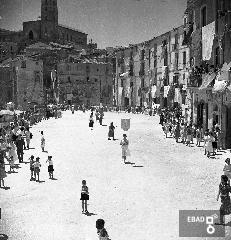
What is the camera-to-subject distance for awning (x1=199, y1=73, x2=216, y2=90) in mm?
27267

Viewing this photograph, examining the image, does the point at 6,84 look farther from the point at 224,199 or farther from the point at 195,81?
the point at 224,199

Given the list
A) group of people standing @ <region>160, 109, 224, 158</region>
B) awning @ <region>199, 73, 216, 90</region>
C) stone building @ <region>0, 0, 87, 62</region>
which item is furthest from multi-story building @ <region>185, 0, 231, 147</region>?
stone building @ <region>0, 0, 87, 62</region>

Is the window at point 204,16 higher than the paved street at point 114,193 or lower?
higher

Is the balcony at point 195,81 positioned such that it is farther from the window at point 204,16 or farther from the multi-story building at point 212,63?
the window at point 204,16

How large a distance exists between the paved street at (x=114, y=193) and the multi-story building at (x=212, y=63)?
3723 millimetres

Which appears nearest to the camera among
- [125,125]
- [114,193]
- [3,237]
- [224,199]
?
[3,237]

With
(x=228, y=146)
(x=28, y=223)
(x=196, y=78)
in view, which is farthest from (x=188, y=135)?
(x=28, y=223)

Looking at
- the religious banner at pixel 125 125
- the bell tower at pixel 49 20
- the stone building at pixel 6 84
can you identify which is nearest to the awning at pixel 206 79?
the religious banner at pixel 125 125

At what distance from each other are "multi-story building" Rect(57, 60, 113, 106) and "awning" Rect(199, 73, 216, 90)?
56549 mm

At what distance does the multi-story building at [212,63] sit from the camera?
84.7ft

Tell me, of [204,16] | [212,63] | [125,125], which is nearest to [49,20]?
[204,16]

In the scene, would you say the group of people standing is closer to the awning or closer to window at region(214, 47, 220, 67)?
the awning

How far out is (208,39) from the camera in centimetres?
2839

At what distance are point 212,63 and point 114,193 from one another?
16.4m
